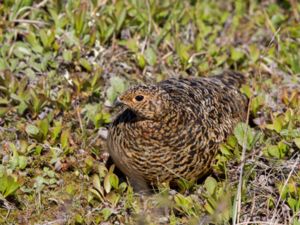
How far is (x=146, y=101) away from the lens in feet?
15.0

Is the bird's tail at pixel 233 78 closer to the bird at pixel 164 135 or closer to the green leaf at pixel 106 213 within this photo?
the bird at pixel 164 135

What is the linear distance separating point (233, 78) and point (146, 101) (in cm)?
141

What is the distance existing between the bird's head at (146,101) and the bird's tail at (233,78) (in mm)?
1141

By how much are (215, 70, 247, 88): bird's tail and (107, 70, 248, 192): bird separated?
24.7 inches

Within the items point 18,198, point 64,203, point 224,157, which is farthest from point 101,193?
point 224,157

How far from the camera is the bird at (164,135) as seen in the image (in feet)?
15.1

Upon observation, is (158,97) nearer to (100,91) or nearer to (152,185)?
(152,185)

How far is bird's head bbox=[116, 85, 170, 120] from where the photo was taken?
15.0ft

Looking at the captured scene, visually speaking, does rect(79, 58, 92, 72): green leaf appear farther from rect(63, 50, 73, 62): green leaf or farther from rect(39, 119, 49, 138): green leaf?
rect(39, 119, 49, 138): green leaf

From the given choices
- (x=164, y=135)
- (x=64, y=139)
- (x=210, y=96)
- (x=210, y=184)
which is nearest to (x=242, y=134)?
(x=210, y=96)

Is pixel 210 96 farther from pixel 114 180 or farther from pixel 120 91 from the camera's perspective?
pixel 114 180

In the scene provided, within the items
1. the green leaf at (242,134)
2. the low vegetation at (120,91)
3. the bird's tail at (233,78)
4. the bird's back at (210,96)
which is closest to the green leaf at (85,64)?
the low vegetation at (120,91)

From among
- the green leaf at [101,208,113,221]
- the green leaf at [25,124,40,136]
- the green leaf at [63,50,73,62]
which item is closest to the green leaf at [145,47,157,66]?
the green leaf at [63,50,73,62]

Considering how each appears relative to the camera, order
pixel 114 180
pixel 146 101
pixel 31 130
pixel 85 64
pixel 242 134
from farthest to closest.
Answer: pixel 85 64 → pixel 31 130 → pixel 242 134 → pixel 114 180 → pixel 146 101
